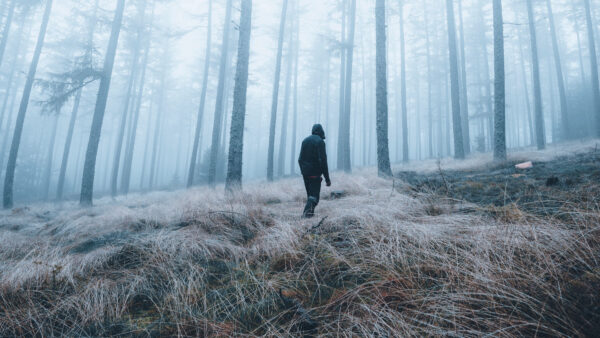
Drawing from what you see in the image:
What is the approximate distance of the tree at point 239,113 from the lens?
7801 millimetres

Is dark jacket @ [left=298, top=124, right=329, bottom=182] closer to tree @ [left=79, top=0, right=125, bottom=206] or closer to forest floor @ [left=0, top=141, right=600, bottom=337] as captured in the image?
forest floor @ [left=0, top=141, right=600, bottom=337]

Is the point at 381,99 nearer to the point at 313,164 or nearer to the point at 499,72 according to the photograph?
the point at 499,72

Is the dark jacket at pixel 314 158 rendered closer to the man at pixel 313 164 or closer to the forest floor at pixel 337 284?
the man at pixel 313 164

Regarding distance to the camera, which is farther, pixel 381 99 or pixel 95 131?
pixel 95 131

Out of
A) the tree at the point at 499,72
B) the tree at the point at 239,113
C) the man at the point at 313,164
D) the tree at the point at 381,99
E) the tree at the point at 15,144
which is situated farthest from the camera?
the tree at the point at 15,144

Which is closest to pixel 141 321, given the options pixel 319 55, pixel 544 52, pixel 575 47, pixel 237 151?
pixel 237 151

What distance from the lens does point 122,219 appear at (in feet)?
14.9

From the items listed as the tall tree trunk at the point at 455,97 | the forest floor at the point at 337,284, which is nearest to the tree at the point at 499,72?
the tall tree trunk at the point at 455,97

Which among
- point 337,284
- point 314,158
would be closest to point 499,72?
point 314,158

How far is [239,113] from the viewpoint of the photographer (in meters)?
7.97

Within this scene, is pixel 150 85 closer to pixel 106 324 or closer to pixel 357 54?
pixel 357 54

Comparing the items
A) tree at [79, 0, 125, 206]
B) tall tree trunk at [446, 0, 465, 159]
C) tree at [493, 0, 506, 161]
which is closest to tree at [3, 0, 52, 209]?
tree at [79, 0, 125, 206]

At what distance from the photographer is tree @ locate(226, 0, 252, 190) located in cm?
780

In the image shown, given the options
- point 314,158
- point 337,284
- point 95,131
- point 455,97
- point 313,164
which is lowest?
point 337,284
